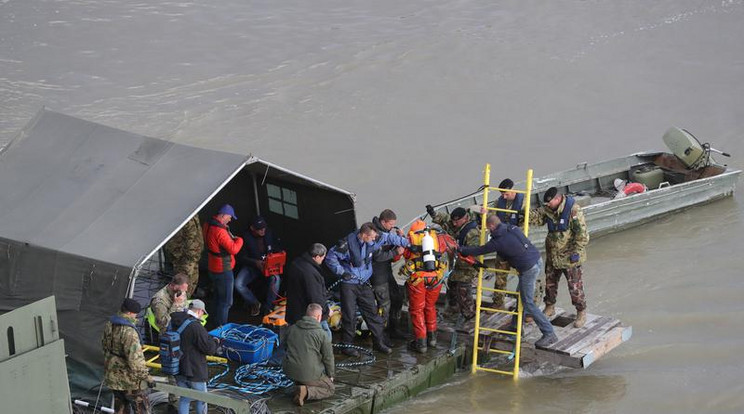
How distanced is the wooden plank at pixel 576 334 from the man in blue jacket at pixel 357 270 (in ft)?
6.49

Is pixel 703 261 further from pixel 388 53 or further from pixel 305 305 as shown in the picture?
pixel 388 53

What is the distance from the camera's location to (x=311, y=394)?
1014cm

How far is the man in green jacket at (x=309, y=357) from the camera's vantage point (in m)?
9.94

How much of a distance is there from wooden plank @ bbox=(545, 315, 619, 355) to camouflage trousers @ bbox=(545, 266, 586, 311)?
9.6 inches

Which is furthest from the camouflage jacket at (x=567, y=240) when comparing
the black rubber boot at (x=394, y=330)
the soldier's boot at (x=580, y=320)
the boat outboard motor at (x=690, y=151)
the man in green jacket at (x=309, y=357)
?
the boat outboard motor at (x=690, y=151)

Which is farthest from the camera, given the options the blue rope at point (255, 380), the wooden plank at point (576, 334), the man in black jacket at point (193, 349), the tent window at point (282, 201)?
the tent window at point (282, 201)

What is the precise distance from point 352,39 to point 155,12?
6.57 meters

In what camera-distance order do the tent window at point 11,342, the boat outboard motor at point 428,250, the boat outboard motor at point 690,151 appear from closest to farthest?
1. the tent window at point 11,342
2. the boat outboard motor at point 428,250
3. the boat outboard motor at point 690,151

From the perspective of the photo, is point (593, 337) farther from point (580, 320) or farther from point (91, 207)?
point (91, 207)

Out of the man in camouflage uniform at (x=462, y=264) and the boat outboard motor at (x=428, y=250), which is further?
the man in camouflage uniform at (x=462, y=264)

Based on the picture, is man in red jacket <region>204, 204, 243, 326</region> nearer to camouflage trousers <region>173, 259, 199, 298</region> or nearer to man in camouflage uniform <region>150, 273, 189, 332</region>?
camouflage trousers <region>173, 259, 199, 298</region>

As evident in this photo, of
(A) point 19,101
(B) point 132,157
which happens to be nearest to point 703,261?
(B) point 132,157

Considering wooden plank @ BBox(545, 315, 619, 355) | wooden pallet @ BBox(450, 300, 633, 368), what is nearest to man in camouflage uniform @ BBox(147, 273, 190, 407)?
wooden pallet @ BBox(450, 300, 633, 368)

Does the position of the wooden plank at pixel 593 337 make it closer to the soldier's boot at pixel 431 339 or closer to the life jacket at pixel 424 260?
the soldier's boot at pixel 431 339
